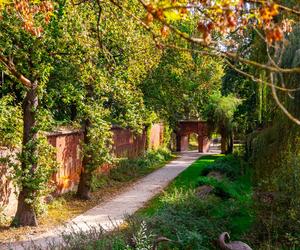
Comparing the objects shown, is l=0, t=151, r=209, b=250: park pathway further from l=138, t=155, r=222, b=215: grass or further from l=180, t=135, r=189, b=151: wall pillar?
l=180, t=135, r=189, b=151: wall pillar

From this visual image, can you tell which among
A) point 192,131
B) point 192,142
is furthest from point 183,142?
point 192,142

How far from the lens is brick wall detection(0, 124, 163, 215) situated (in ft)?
45.8

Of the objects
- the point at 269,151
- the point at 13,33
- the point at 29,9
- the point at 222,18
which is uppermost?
the point at 13,33

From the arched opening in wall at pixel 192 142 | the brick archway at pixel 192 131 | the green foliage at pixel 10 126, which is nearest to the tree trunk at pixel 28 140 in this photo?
the green foliage at pixel 10 126

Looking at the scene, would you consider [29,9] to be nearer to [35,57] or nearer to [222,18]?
[222,18]

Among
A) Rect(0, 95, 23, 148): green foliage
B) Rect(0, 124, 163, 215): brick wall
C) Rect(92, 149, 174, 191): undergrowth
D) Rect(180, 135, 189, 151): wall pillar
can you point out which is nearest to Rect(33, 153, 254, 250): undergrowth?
Rect(0, 124, 163, 215): brick wall

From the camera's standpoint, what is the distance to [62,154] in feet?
59.3

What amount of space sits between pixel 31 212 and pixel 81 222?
1.43m

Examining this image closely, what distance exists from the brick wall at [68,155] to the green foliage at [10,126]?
0.32 m

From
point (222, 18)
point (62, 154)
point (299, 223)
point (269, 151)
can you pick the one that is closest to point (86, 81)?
point (62, 154)

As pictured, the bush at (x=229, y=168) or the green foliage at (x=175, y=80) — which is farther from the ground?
the green foliage at (x=175, y=80)

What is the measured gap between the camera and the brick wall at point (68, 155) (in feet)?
45.8

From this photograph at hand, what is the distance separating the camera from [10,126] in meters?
14.4

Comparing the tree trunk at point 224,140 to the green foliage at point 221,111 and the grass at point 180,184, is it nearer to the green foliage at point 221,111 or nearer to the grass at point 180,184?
the green foliage at point 221,111
